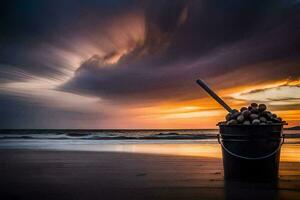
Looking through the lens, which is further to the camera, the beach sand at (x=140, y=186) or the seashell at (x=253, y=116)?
the seashell at (x=253, y=116)

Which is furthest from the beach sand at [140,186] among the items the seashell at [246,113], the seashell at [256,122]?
the seashell at [246,113]

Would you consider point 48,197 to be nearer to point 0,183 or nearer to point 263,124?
point 0,183

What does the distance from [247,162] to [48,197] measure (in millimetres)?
2562

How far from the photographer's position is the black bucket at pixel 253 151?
4.30 meters

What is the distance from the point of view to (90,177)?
184 inches

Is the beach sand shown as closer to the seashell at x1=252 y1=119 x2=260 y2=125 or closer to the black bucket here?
the black bucket

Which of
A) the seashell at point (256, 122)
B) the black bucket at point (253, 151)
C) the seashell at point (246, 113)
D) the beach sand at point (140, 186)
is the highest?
the seashell at point (246, 113)

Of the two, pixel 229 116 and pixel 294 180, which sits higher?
pixel 229 116

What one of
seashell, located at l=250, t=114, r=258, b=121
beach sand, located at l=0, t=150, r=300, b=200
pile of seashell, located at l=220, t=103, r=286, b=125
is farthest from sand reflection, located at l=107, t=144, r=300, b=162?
beach sand, located at l=0, t=150, r=300, b=200

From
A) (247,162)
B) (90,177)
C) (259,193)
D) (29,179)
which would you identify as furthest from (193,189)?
(29,179)

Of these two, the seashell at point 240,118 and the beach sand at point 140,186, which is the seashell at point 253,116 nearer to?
the seashell at point 240,118

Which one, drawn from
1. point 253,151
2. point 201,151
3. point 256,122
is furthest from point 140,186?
point 201,151

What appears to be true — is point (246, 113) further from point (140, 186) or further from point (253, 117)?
point (140, 186)

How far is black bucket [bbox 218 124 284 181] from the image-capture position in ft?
14.1
